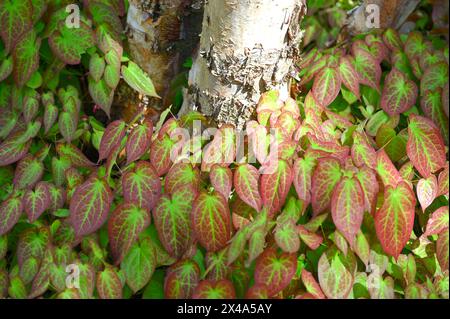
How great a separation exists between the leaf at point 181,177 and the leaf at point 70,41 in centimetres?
45

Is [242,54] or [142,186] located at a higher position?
[242,54]

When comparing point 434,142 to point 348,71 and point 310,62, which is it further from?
point 310,62

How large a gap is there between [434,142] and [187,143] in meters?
0.61

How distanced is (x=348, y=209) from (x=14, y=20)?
1011 millimetres

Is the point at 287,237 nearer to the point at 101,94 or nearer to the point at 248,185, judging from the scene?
the point at 248,185

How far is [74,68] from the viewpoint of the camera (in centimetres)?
178

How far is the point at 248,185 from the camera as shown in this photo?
4.48 feet

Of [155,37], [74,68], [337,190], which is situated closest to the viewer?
[337,190]

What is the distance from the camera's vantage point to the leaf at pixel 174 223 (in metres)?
1.34

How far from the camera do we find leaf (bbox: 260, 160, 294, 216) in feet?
4.39

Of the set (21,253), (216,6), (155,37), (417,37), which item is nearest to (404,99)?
(417,37)

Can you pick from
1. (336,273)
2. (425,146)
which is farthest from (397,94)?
(336,273)

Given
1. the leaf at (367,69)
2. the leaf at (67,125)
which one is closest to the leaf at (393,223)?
the leaf at (367,69)

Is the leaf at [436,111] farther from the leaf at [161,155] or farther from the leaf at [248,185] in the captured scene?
the leaf at [161,155]
